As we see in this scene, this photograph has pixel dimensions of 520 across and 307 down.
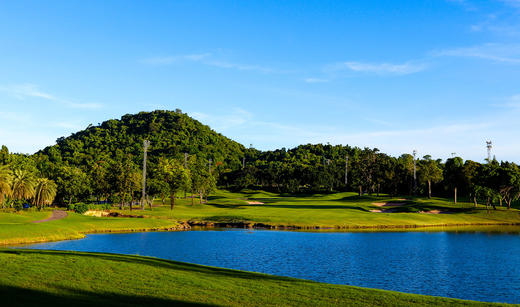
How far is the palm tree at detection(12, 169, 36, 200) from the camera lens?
90.8 metres

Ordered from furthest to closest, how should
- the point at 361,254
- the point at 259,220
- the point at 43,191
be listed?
the point at 43,191, the point at 259,220, the point at 361,254

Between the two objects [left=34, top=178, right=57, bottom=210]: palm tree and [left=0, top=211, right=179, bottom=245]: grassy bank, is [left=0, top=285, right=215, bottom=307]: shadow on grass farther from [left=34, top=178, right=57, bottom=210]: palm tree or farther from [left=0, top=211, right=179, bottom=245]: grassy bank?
[left=34, top=178, right=57, bottom=210]: palm tree

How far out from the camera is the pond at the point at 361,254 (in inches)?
1320

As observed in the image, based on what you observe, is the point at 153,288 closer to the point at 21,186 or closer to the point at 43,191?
the point at 21,186

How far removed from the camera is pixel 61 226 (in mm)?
59312

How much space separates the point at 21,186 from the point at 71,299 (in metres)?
83.6

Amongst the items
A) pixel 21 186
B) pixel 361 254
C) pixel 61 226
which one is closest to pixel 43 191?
pixel 21 186

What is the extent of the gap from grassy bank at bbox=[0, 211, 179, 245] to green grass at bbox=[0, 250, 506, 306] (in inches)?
904

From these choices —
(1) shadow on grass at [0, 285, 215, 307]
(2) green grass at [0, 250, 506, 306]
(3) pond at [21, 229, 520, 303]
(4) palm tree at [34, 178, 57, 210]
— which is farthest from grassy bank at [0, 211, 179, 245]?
(1) shadow on grass at [0, 285, 215, 307]

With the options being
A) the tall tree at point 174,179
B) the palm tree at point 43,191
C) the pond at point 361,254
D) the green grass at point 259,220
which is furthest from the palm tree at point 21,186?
the pond at point 361,254

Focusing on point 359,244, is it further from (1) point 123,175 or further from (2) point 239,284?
(1) point 123,175

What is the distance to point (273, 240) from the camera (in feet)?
191

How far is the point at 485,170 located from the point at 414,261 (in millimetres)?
69236

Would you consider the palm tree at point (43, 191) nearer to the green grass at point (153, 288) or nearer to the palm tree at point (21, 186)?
the palm tree at point (21, 186)
